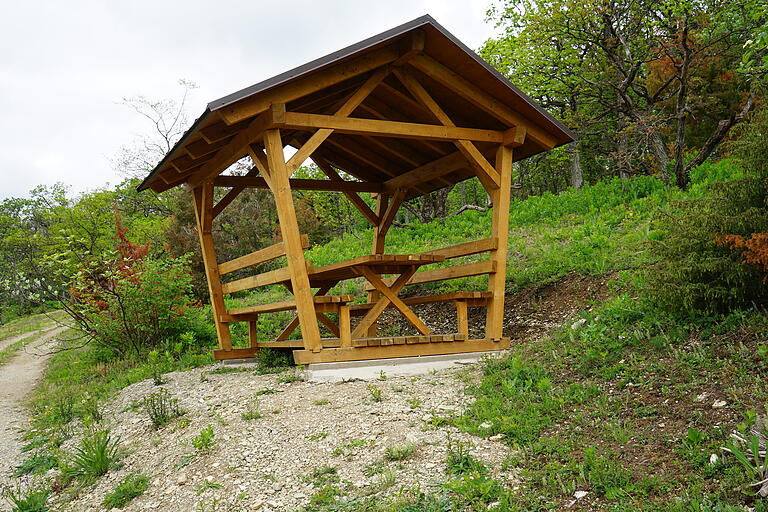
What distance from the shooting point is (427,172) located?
10109 millimetres

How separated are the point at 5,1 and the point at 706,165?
13.7 metres

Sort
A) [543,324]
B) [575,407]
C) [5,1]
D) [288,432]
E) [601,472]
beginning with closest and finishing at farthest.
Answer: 1. [601,472]
2. [575,407]
3. [288,432]
4. [543,324]
5. [5,1]

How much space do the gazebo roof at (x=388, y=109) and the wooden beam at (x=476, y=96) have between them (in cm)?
1

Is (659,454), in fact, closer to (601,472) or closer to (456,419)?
(601,472)

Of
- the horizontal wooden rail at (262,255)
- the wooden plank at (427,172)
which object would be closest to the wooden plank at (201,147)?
the horizontal wooden rail at (262,255)

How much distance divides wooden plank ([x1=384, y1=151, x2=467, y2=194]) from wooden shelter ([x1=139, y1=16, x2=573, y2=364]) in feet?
0.08

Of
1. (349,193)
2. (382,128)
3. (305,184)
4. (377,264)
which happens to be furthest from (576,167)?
(377,264)

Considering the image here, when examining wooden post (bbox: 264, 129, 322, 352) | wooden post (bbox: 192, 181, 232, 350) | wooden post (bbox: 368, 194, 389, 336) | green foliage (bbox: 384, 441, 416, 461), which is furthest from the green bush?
wooden post (bbox: 192, 181, 232, 350)

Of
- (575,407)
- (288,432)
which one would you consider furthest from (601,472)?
(288,432)

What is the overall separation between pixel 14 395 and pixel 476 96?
10.8 m

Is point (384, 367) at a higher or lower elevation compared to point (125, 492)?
higher

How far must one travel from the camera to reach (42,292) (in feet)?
36.1

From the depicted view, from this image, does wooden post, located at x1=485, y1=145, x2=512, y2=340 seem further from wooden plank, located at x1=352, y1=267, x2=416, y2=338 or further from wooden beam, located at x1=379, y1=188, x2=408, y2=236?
wooden beam, located at x1=379, y1=188, x2=408, y2=236

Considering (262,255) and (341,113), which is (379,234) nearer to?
(262,255)
